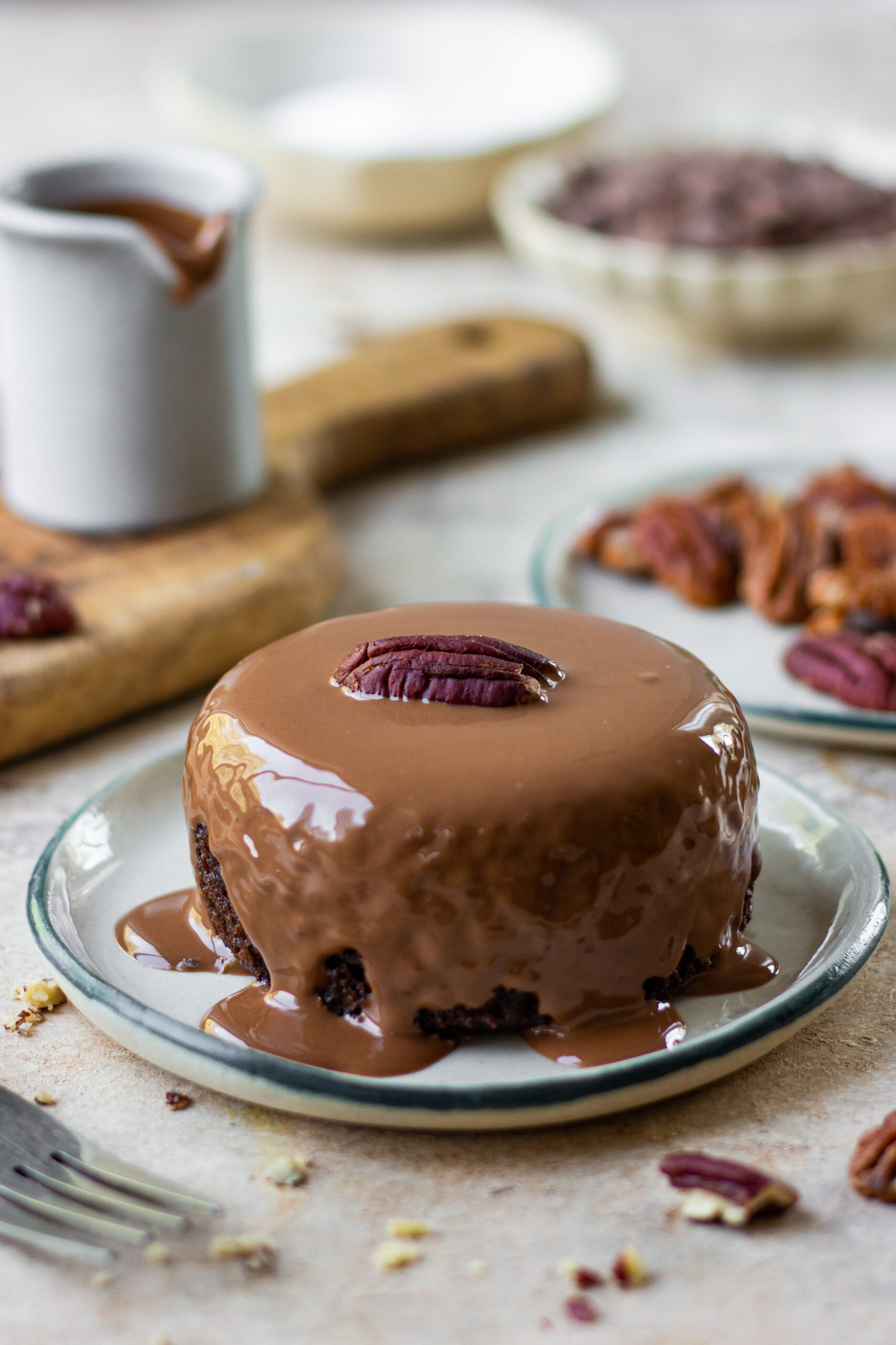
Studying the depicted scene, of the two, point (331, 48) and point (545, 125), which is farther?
point (331, 48)

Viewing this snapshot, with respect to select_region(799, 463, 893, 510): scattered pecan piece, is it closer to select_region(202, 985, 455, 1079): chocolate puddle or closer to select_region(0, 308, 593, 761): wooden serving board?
select_region(0, 308, 593, 761): wooden serving board

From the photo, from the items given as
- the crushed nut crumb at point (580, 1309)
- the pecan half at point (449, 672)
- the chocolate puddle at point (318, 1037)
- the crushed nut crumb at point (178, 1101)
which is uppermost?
the pecan half at point (449, 672)

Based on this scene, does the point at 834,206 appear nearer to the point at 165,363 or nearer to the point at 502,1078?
the point at 165,363

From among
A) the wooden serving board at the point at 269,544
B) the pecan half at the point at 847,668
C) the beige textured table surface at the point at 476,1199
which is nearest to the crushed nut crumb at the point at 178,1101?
the beige textured table surface at the point at 476,1199

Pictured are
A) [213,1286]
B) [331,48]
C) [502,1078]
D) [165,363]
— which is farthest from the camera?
[331,48]

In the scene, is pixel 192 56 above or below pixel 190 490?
above

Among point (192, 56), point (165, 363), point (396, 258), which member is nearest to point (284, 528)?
point (165, 363)

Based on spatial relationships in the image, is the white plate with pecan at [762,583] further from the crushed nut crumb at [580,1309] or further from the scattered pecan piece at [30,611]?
the crushed nut crumb at [580,1309]

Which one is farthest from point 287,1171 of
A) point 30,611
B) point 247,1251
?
point 30,611
